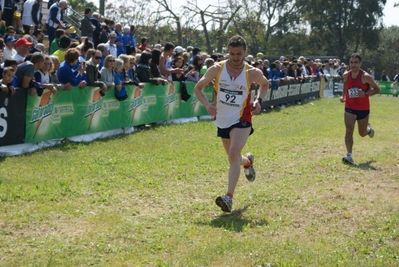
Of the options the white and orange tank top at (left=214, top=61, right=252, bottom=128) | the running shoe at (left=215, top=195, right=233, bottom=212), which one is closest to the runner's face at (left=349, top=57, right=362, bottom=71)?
the white and orange tank top at (left=214, top=61, right=252, bottom=128)

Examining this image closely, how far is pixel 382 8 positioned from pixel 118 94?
56722mm

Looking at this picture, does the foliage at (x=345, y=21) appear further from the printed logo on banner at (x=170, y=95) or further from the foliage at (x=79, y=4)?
the printed logo on banner at (x=170, y=95)

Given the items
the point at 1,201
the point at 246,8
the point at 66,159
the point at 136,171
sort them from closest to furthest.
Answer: the point at 1,201
the point at 136,171
the point at 66,159
the point at 246,8

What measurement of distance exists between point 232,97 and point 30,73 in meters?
4.91

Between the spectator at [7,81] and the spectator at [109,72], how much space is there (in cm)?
346

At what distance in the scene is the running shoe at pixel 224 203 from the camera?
7539 millimetres

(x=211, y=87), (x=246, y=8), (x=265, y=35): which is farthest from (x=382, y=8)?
(x=211, y=87)

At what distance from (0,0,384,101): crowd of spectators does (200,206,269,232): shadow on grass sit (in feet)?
17.0

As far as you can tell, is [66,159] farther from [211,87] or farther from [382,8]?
[382,8]

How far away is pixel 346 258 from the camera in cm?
599

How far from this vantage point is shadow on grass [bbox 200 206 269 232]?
23.2 feet

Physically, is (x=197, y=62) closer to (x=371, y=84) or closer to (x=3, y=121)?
(x=371, y=84)

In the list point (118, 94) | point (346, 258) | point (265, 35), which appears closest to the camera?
point (346, 258)

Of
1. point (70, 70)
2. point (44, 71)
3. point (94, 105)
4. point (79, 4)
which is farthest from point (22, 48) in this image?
point (79, 4)
